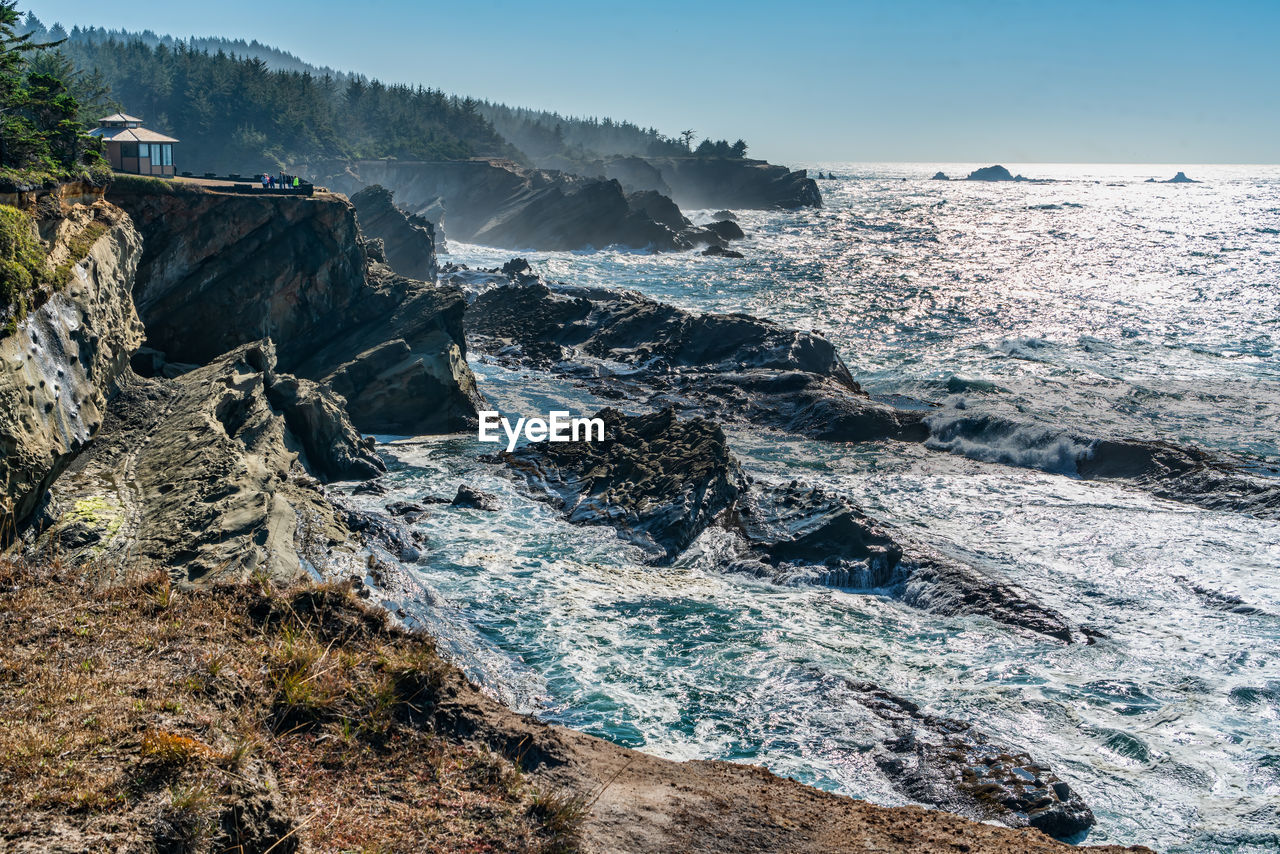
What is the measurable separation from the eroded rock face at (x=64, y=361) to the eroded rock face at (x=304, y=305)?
7.10m

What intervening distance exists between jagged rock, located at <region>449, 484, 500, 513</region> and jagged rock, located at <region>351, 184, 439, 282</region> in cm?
3812

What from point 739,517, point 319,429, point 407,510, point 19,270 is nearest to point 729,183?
point 319,429

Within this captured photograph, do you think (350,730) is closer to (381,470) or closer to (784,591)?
(784,591)

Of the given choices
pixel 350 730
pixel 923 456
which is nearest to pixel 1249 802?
pixel 350 730

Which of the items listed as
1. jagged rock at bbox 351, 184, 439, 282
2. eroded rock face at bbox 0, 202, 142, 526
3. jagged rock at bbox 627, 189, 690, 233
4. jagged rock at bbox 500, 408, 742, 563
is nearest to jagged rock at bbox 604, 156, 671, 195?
jagged rock at bbox 627, 189, 690, 233

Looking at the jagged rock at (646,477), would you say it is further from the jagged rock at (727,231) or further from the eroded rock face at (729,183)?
the eroded rock face at (729,183)

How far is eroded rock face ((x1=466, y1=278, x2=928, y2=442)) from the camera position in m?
33.0

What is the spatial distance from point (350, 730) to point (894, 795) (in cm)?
763

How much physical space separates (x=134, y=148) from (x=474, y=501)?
62.9ft

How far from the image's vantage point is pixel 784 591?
18797mm

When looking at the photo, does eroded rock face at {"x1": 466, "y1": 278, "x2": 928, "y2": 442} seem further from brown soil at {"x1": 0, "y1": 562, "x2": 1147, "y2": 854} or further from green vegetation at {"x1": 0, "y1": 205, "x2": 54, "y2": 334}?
brown soil at {"x1": 0, "y1": 562, "x2": 1147, "y2": 854}

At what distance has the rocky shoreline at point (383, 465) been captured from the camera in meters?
8.89

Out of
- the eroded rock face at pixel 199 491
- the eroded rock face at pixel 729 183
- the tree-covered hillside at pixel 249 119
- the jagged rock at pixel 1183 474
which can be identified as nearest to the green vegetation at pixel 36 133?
the eroded rock face at pixel 199 491

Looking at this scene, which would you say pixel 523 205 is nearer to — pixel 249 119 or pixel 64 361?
pixel 249 119
